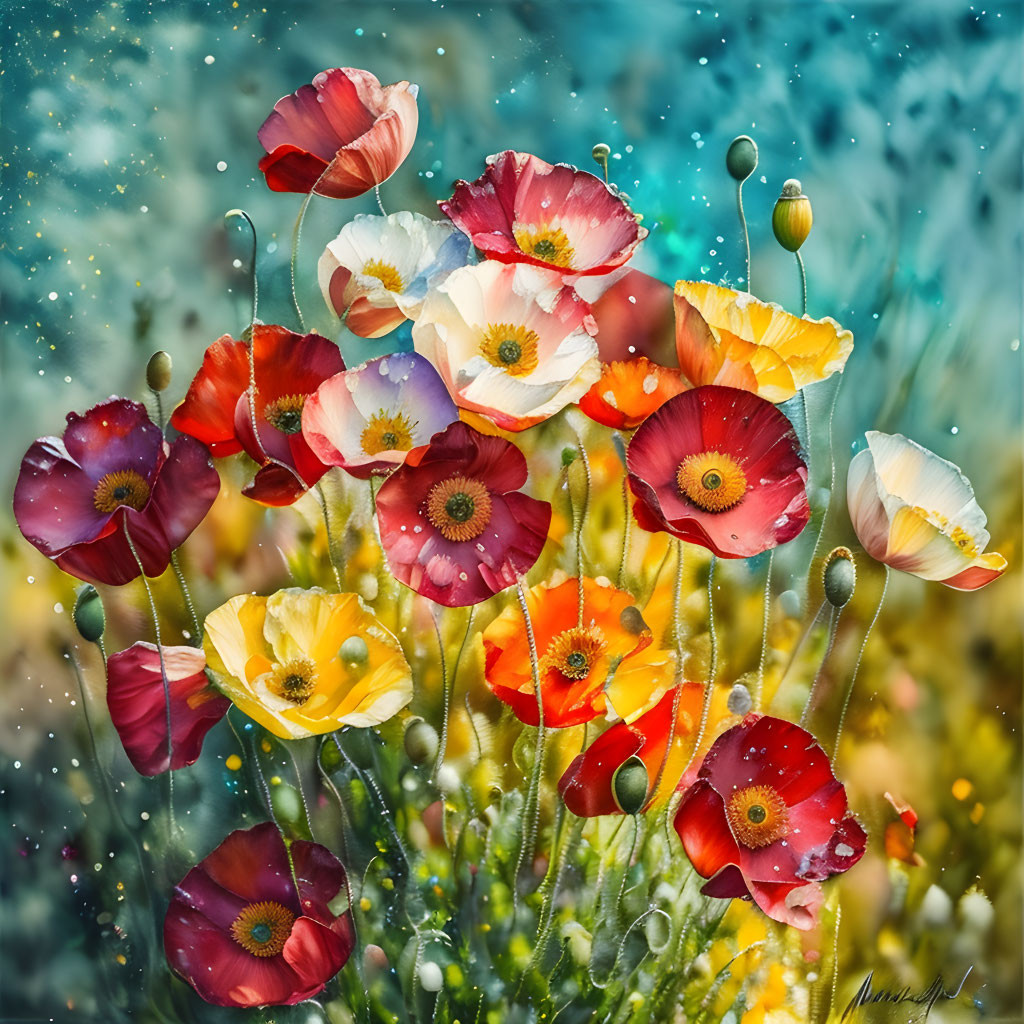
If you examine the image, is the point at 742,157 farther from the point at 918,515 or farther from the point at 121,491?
the point at 121,491

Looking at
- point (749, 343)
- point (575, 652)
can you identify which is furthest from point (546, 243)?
point (575, 652)

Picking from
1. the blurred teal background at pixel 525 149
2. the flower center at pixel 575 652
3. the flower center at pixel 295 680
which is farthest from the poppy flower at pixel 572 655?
the blurred teal background at pixel 525 149

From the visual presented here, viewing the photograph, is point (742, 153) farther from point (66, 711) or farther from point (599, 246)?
point (66, 711)

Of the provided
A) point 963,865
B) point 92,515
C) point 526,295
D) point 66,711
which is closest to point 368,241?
point 526,295
